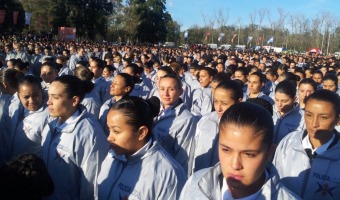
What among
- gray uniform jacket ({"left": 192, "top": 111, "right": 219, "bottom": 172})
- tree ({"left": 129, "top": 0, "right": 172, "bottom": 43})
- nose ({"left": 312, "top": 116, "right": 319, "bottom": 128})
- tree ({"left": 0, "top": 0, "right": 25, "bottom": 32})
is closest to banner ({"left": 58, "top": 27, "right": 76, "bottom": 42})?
tree ({"left": 0, "top": 0, "right": 25, "bottom": 32})

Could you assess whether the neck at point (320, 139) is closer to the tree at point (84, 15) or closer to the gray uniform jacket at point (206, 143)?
the gray uniform jacket at point (206, 143)

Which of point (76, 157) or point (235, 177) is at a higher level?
point (235, 177)

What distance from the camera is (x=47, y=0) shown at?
3953 cm

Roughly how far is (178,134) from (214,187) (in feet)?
6.25

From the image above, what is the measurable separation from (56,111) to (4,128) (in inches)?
47.6

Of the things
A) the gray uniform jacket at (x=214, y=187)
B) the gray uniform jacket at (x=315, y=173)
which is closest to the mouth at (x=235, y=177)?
the gray uniform jacket at (x=214, y=187)

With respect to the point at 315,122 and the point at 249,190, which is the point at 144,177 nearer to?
the point at 249,190

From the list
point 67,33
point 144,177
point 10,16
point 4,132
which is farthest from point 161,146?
point 10,16

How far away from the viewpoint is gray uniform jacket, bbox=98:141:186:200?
7.90 ft

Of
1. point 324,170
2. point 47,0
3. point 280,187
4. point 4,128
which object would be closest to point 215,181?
point 280,187

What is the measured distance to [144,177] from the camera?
243 centimetres

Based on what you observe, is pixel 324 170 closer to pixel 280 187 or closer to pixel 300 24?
pixel 280 187

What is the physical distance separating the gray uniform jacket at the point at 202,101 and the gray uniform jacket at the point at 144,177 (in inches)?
145

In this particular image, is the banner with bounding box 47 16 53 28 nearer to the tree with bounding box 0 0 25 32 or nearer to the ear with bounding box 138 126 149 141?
the tree with bounding box 0 0 25 32
